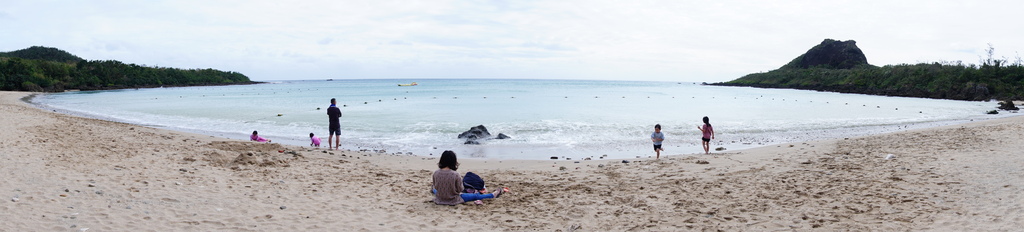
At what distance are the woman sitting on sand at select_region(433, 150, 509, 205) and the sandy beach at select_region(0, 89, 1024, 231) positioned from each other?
0.15 meters

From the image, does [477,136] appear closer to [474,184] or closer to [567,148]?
[567,148]

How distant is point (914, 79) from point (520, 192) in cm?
6325

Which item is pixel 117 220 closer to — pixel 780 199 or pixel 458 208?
pixel 458 208

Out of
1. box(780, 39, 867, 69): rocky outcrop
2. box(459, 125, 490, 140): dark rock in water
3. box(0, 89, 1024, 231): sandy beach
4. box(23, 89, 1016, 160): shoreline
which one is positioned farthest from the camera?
box(780, 39, 867, 69): rocky outcrop

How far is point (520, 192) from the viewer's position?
7.62 meters

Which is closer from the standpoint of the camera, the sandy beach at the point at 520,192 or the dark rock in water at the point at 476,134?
the sandy beach at the point at 520,192

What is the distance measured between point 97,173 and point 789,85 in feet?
309

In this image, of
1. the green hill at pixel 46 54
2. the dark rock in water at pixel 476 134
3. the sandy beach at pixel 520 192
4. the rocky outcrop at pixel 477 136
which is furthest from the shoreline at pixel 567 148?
the green hill at pixel 46 54

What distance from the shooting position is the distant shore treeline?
59.4 m

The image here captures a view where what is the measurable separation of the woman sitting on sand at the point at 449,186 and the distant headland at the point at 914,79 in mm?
49923

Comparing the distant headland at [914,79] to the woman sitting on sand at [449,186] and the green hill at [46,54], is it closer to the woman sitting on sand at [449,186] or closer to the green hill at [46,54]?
the woman sitting on sand at [449,186]

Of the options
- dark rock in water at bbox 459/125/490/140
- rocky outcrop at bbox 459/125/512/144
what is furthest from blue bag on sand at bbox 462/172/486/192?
dark rock in water at bbox 459/125/490/140

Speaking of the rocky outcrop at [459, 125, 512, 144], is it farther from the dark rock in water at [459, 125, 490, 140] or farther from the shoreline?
the shoreline

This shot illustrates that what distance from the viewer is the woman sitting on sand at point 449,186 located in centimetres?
671
